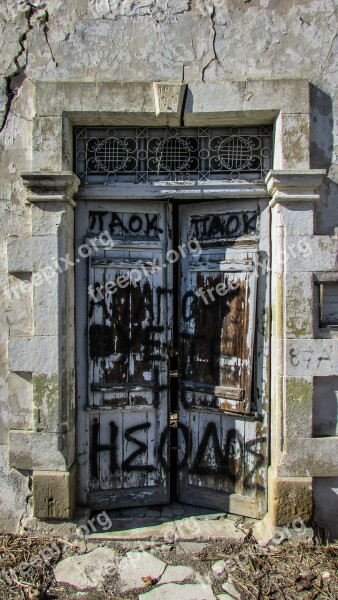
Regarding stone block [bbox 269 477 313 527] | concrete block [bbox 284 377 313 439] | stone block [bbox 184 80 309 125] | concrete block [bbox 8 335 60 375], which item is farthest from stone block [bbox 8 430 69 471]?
stone block [bbox 184 80 309 125]

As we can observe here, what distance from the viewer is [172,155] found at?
3.78 metres

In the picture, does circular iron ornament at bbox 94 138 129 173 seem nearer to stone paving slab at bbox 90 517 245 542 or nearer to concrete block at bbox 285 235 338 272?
concrete block at bbox 285 235 338 272

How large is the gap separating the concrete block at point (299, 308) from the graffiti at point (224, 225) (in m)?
0.58

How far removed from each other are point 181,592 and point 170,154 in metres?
3.28

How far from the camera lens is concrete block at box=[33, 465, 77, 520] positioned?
140 inches

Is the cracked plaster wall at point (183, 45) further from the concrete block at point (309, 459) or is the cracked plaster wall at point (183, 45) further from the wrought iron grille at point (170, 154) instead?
the concrete block at point (309, 459)

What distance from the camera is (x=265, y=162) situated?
3764 millimetres

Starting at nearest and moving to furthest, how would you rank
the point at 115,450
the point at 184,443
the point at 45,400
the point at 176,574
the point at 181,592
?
the point at 181,592 < the point at 176,574 < the point at 45,400 < the point at 115,450 < the point at 184,443

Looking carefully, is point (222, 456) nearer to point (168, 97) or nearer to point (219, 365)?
point (219, 365)

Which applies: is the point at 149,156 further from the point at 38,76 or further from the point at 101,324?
the point at 101,324

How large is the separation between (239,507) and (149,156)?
120 inches

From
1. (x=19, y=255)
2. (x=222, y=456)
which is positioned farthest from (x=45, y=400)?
(x=222, y=456)

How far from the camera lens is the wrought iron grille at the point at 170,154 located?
3760 millimetres

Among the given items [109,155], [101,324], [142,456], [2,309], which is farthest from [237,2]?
[142,456]
